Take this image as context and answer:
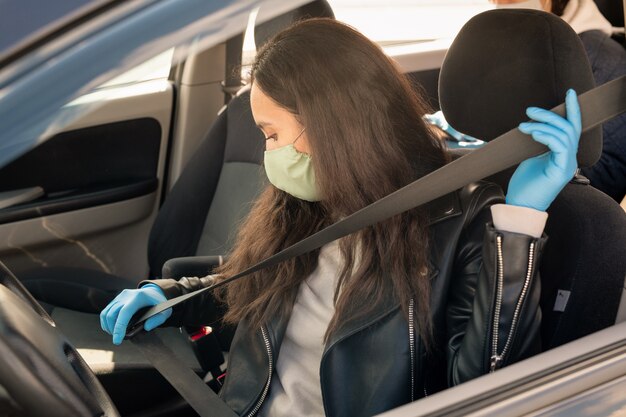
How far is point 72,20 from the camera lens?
723 millimetres

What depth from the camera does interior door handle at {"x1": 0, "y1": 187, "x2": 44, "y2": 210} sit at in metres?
2.51

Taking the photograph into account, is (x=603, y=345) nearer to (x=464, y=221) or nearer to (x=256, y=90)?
(x=464, y=221)

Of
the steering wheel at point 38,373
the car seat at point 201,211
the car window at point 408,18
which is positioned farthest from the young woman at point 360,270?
the car window at point 408,18

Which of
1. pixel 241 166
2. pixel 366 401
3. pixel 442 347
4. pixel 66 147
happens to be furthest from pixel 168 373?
pixel 66 147

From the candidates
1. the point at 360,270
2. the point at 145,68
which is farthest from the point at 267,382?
the point at 145,68

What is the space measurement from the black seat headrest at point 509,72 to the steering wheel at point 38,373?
0.82m

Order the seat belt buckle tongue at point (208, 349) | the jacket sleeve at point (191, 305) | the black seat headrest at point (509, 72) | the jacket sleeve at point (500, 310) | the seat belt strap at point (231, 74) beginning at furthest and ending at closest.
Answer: the seat belt strap at point (231, 74), the seat belt buckle tongue at point (208, 349), the jacket sleeve at point (191, 305), the black seat headrest at point (509, 72), the jacket sleeve at point (500, 310)

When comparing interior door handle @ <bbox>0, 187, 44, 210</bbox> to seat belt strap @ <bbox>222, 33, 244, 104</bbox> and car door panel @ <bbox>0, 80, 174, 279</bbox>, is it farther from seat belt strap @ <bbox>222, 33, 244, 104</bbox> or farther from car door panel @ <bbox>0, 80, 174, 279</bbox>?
seat belt strap @ <bbox>222, 33, 244, 104</bbox>

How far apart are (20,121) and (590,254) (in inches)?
41.1

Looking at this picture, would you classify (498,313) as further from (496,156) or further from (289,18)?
(289,18)

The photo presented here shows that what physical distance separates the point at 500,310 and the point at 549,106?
1.21 ft

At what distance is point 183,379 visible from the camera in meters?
1.35

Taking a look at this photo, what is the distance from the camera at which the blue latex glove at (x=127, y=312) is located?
1547 mm

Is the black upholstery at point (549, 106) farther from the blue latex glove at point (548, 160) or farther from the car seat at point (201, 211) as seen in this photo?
the car seat at point (201, 211)
